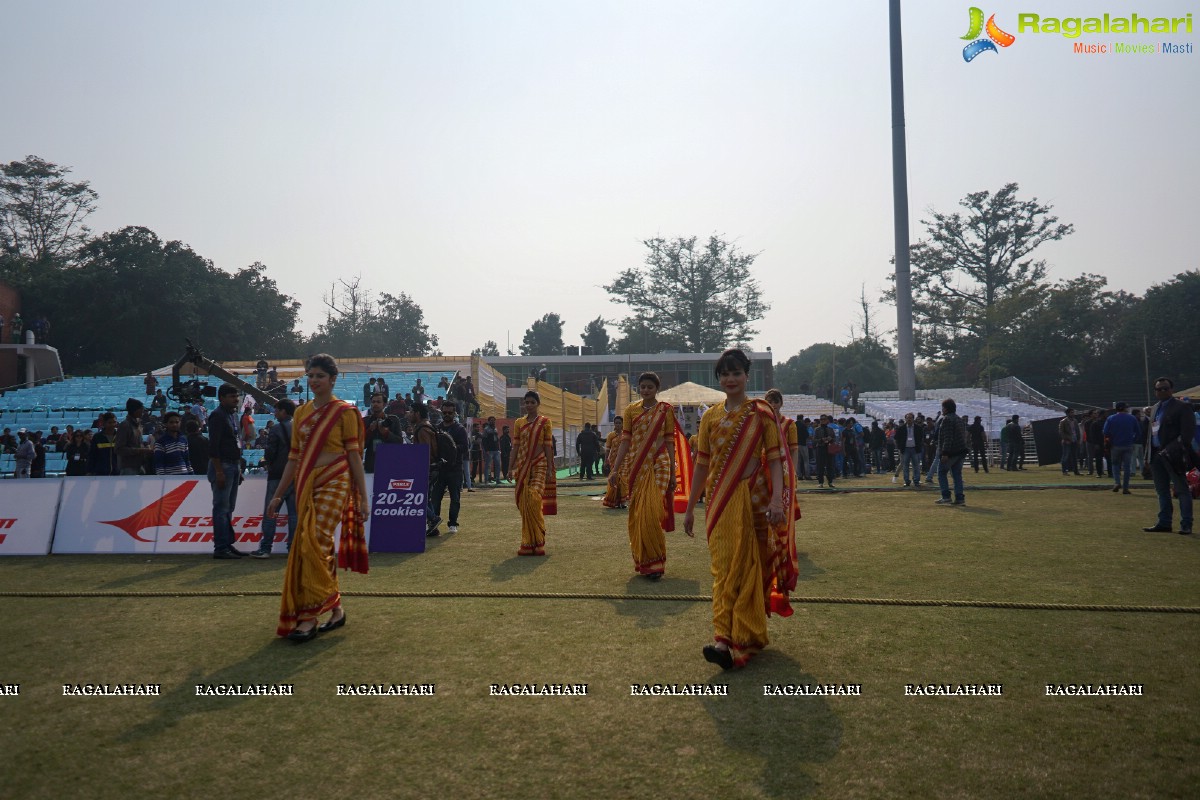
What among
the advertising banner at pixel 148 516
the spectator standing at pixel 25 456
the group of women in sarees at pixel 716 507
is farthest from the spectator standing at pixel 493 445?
the group of women in sarees at pixel 716 507

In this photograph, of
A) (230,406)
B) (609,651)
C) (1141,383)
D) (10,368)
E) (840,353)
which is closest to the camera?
(609,651)

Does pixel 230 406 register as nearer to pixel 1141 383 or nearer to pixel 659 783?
pixel 659 783

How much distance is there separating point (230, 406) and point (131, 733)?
6.01 metres

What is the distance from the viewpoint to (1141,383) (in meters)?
45.9

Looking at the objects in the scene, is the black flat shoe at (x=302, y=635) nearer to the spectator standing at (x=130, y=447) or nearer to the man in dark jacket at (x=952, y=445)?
the spectator standing at (x=130, y=447)

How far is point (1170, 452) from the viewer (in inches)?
391

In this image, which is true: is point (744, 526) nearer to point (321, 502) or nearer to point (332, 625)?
point (321, 502)

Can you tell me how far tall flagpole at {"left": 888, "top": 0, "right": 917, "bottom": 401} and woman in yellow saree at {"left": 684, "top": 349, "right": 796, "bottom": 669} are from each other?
35.1 metres

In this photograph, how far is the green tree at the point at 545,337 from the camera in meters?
98.1

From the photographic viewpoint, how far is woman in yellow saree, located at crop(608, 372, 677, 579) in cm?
773

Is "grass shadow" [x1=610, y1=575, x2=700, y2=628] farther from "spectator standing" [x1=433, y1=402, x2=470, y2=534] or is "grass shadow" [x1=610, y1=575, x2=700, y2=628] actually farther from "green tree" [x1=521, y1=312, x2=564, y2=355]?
"green tree" [x1=521, y1=312, x2=564, y2=355]

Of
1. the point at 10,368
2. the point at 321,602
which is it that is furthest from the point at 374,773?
the point at 10,368

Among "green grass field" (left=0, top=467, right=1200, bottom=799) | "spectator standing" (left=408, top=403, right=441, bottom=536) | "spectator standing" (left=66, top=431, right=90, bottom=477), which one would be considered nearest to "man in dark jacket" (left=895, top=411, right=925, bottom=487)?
"green grass field" (left=0, top=467, right=1200, bottom=799)

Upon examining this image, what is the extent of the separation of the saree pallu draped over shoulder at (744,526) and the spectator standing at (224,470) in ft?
21.1
